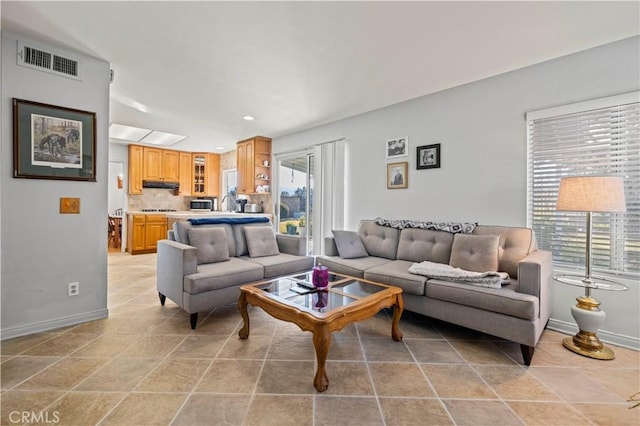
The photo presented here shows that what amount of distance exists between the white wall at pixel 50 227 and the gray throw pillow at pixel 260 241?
1.39m

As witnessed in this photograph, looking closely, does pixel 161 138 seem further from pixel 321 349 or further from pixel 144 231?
pixel 321 349

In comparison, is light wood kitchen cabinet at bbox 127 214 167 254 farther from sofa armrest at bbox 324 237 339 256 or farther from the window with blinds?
the window with blinds

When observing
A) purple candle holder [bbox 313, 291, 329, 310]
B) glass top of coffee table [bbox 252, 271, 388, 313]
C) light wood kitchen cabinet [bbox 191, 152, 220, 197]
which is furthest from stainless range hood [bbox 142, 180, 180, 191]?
purple candle holder [bbox 313, 291, 329, 310]

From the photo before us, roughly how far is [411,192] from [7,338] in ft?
13.4

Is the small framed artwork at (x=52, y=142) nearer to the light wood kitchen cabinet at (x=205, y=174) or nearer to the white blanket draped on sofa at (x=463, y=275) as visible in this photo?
the white blanket draped on sofa at (x=463, y=275)

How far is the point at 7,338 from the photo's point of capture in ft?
7.25

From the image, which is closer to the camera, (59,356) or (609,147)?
(59,356)

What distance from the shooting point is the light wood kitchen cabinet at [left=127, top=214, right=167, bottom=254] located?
19.0ft

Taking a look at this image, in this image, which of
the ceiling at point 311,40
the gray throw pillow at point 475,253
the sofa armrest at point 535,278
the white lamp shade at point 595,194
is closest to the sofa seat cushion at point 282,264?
the gray throw pillow at point 475,253

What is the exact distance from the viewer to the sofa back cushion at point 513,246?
248 centimetres

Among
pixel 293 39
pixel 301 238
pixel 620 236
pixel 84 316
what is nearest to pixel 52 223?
pixel 84 316

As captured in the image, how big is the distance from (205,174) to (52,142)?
4.74 m

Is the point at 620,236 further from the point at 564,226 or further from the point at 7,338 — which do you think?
the point at 7,338

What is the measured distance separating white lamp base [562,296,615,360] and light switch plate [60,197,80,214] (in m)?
4.26
